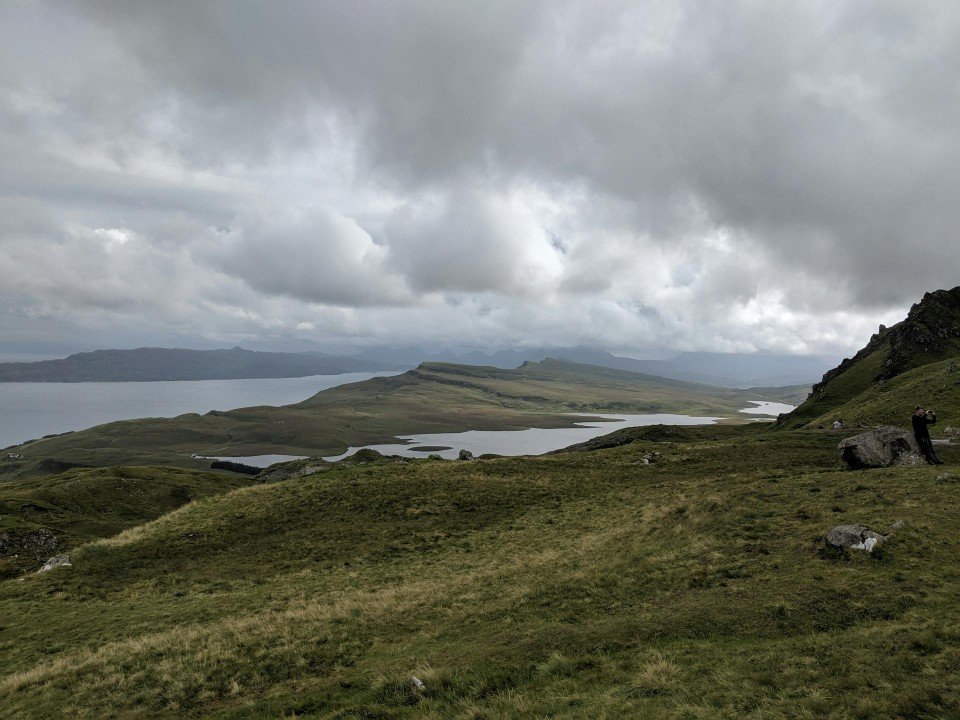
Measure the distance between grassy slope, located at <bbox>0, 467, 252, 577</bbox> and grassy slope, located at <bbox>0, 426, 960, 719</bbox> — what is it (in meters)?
18.0

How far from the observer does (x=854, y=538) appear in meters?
17.7

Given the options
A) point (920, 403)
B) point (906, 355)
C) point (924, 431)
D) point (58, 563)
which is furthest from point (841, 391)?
point (58, 563)

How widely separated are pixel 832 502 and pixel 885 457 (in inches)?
519

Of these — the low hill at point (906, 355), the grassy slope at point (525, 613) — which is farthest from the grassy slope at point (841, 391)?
the grassy slope at point (525, 613)

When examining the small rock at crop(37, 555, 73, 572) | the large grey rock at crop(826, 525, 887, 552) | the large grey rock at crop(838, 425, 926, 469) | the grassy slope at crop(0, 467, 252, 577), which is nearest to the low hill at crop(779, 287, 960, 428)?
the large grey rock at crop(838, 425, 926, 469)

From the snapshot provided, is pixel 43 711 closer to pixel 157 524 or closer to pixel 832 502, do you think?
pixel 157 524

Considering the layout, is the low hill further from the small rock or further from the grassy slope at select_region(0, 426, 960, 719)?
the small rock

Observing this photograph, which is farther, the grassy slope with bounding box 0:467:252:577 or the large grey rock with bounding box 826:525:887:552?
the grassy slope with bounding box 0:467:252:577

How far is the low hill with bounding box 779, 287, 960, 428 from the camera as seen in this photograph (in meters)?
102

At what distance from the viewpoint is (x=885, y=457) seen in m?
32.1

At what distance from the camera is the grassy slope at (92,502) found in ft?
152

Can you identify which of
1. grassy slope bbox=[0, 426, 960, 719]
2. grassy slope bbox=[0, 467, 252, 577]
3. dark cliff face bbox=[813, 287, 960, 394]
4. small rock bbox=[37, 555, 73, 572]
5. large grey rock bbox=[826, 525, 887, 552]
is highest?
dark cliff face bbox=[813, 287, 960, 394]

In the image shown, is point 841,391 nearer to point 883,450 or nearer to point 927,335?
point 927,335

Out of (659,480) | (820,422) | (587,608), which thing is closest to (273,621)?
(587,608)
